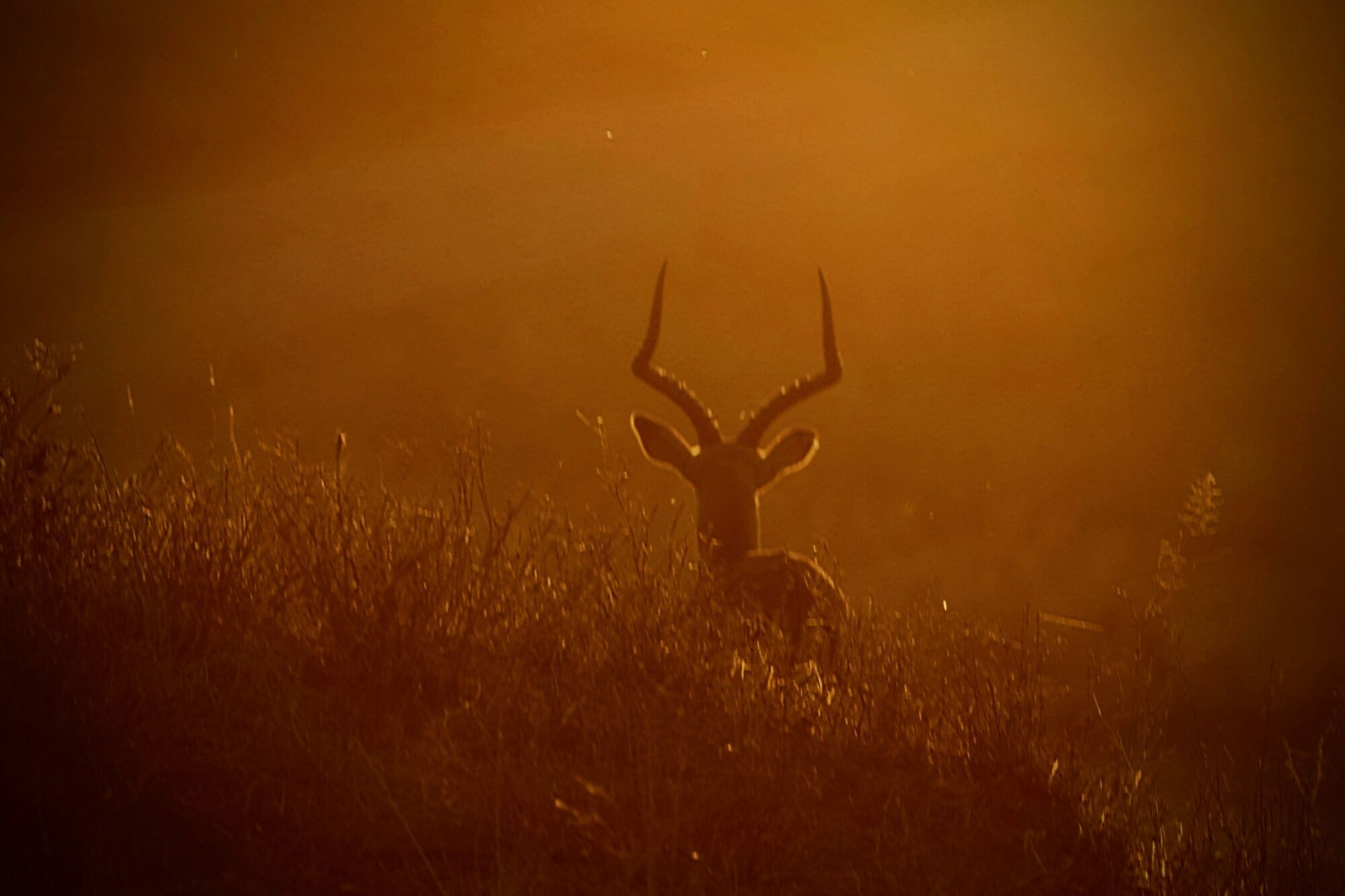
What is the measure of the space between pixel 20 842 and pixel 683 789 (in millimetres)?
1488

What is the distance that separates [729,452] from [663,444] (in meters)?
0.41

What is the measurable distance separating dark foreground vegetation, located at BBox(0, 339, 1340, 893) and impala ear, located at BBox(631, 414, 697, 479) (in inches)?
115

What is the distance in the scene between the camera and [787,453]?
24.7 feet

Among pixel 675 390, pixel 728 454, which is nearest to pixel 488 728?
pixel 728 454

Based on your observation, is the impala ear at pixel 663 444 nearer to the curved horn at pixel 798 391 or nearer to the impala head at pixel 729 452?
the impala head at pixel 729 452

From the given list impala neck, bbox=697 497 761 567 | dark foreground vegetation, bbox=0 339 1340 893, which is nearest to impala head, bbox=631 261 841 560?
impala neck, bbox=697 497 761 567

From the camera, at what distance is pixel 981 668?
4.00 metres

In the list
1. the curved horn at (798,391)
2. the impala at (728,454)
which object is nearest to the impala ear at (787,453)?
the impala at (728,454)

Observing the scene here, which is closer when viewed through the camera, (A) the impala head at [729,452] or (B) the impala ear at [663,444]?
(A) the impala head at [729,452]

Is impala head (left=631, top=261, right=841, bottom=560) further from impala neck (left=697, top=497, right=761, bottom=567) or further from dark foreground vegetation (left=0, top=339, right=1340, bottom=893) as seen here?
dark foreground vegetation (left=0, top=339, right=1340, bottom=893)

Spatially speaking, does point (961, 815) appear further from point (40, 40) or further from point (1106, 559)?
point (40, 40)

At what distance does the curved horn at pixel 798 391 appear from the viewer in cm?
756

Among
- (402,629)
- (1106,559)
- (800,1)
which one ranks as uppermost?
(800,1)

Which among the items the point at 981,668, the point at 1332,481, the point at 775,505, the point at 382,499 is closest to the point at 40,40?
the point at 775,505
